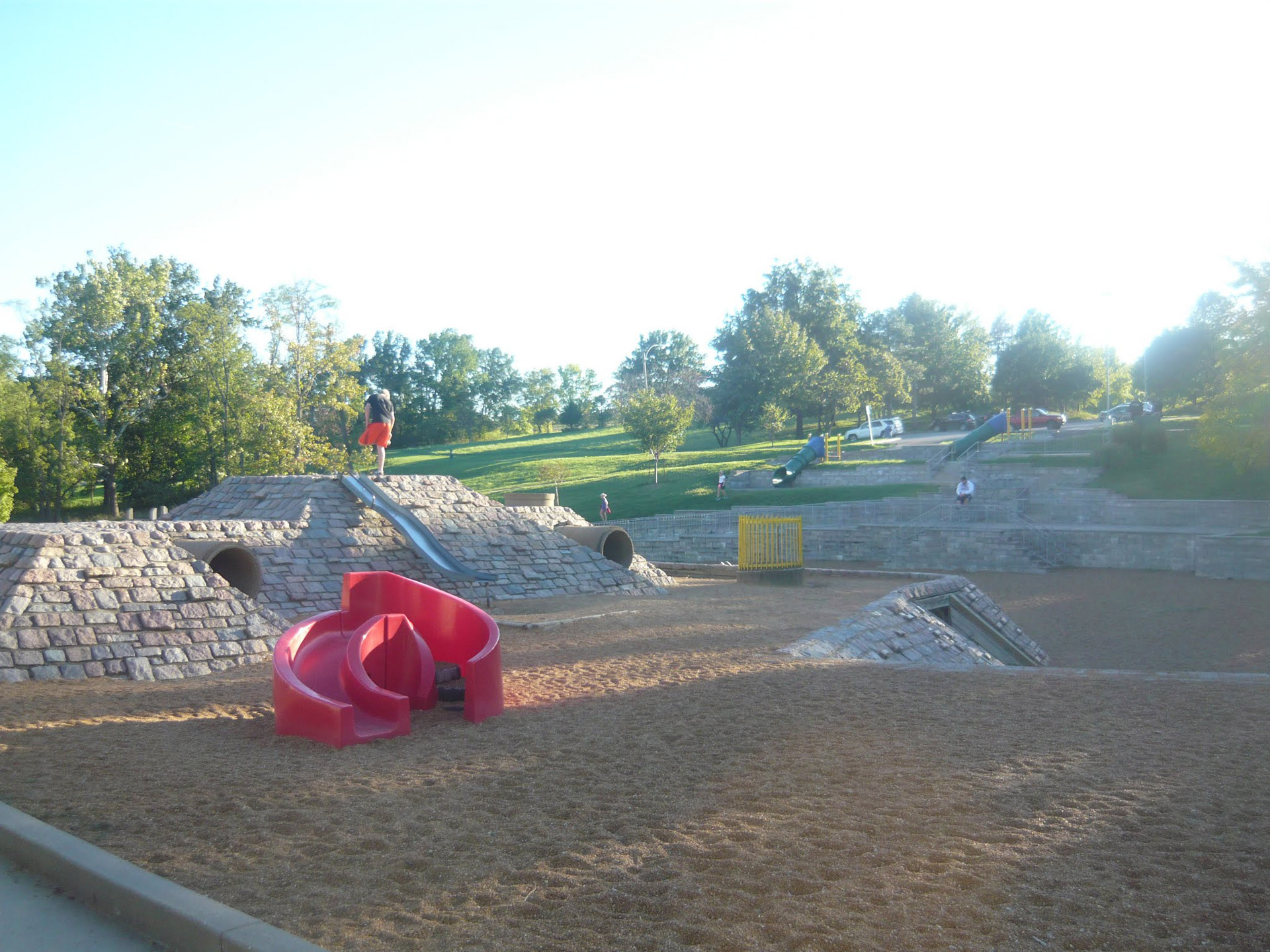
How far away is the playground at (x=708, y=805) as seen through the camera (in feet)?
12.4

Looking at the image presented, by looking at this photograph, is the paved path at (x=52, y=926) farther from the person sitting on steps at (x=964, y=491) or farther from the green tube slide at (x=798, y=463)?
the green tube slide at (x=798, y=463)

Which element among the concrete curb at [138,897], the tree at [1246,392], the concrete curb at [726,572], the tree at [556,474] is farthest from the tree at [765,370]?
the concrete curb at [138,897]

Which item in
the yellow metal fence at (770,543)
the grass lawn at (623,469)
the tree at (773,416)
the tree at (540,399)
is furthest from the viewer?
the tree at (540,399)

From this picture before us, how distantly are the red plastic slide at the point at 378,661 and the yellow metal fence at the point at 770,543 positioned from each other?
13594 mm

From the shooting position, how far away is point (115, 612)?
10.4 m

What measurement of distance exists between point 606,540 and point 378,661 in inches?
472

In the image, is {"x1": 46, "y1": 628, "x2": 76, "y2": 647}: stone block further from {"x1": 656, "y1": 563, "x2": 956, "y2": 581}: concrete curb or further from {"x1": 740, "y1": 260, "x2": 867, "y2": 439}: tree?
{"x1": 740, "y1": 260, "x2": 867, "y2": 439}: tree

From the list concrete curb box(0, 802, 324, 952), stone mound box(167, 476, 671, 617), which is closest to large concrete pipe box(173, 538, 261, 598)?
stone mound box(167, 476, 671, 617)

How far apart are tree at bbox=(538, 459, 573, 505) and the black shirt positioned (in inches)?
1068

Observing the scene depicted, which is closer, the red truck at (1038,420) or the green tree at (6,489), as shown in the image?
the green tree at (6,489)

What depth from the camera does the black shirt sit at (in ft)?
55.4

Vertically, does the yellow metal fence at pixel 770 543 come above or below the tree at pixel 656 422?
below

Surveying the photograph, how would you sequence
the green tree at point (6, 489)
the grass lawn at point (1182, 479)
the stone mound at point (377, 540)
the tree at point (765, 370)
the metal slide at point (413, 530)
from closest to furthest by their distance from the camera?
the stone mound at point (377, 540) < the metal slide at point (413, 530) < the grass lawn at point (1182, 479) < the green tree at point (6, 489) < the tree at point (765, 370)

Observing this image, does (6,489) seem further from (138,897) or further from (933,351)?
(933,351)
